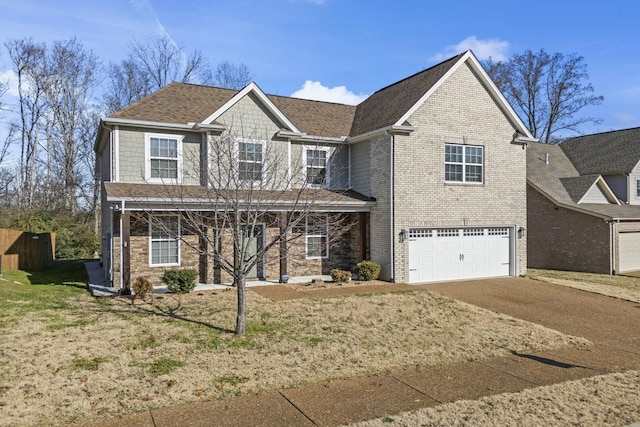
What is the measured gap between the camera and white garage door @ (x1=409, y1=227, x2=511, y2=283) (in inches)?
687

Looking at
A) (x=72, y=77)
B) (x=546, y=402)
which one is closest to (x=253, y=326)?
(x=546, y=402)

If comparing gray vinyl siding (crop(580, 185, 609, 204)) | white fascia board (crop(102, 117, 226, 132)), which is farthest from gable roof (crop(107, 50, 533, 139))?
gray vinyl siding (crop(580, 185, 609, 204))

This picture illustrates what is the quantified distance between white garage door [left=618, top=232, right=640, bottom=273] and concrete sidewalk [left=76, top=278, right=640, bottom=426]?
38.8ft

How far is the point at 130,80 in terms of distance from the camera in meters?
37.1

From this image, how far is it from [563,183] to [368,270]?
1545 centimetres

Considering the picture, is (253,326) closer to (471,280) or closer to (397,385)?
(397,385)

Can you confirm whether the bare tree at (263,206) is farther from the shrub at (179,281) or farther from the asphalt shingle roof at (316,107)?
the asphalt shingle roof at (316,107)

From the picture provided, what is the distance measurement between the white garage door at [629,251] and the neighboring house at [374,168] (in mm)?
6675

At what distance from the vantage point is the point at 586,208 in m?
22.8

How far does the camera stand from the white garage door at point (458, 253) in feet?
57.2

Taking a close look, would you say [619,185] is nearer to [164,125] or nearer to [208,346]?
[164,125]

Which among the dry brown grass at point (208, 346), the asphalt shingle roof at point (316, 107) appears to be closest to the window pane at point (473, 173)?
the asphalt shingle roof at point (316, 107)

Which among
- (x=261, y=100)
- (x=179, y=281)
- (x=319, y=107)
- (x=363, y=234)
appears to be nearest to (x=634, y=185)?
(x=363, y=234)

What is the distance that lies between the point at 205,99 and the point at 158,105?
197cm
